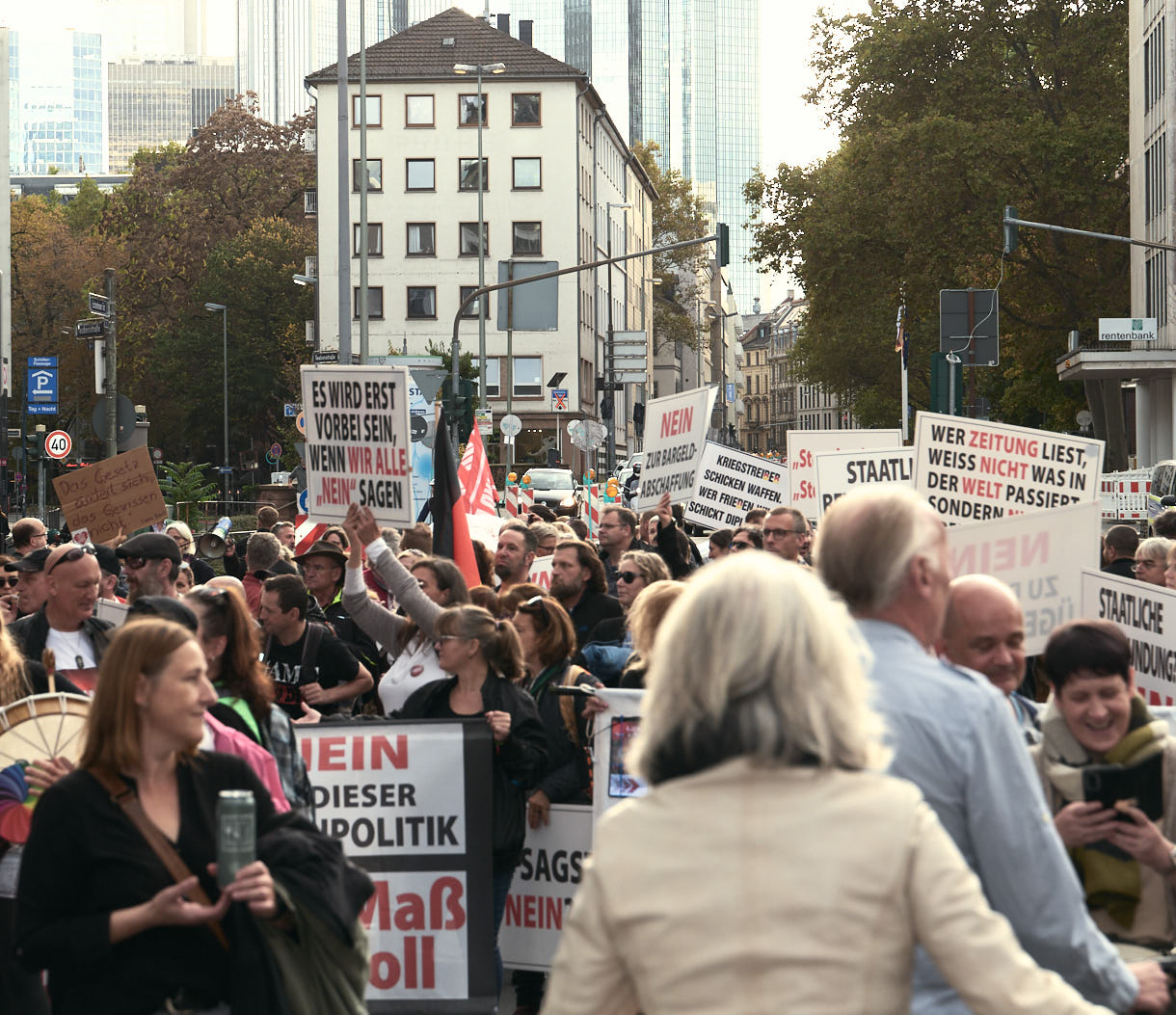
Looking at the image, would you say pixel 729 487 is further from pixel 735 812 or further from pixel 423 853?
pixel 735 812

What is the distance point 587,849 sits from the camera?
7.57 m

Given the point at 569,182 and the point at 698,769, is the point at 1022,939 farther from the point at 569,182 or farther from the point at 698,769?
the point at 569,182

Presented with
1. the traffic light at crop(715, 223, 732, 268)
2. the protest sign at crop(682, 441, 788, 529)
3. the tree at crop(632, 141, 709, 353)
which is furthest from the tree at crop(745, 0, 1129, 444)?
the tree at crop(632, 141, 709, 353)

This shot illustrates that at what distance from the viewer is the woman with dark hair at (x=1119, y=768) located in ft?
13.1

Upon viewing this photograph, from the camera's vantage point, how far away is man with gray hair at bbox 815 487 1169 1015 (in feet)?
10.2

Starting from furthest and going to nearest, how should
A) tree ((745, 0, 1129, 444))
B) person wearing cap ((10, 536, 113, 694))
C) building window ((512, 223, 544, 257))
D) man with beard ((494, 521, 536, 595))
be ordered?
building window ((512, 223, 544, 257))
tree ((745, 0, 1129, 444))
man with beard ((494, 521, 536, 595))
person wearing cap ((10, 536, 113, 694))

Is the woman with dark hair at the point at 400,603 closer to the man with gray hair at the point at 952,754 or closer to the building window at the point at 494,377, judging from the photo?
the man with gray hair at the point at 952,754

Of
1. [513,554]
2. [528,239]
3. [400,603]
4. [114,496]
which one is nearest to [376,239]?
[528,239]

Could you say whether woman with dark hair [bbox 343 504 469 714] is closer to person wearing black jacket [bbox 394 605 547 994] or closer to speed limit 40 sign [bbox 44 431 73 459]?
person wearing black jacket [bbox 394 605 547 994]

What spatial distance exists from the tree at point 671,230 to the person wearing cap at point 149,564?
102 m

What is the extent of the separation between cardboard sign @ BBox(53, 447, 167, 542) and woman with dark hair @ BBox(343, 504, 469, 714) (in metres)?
4.76

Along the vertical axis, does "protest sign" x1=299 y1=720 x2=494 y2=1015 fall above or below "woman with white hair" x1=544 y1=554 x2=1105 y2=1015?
below

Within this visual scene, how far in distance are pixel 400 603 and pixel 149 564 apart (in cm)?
124

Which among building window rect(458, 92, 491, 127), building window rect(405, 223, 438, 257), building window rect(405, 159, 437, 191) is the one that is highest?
building window rect(458, 92, 491, 127)
